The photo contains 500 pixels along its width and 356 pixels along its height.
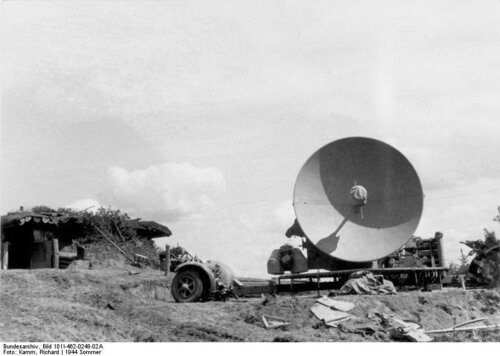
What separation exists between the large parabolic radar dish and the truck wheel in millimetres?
3971

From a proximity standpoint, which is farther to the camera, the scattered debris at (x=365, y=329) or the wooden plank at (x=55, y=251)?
the wooden plank at (x=55, y=251)

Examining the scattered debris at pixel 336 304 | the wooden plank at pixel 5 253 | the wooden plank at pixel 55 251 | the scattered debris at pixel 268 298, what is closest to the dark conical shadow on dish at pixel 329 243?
the scattered debris at pixel 268 298

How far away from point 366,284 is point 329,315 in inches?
97.9

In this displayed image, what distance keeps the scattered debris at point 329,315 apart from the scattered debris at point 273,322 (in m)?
0.91

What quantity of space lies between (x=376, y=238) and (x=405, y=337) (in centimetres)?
499

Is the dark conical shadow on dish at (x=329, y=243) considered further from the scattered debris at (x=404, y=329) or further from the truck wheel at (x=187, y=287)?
the truck wheel at (x=187, y=287)

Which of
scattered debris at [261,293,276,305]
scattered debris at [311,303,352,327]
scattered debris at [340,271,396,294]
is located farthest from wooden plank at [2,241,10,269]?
scattered debris at [311,303,352,327]

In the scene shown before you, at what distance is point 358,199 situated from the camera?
18.5m

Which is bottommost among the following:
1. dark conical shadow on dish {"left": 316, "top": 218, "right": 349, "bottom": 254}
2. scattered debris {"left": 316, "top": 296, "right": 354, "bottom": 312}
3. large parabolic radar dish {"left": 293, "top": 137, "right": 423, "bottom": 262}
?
scattered debris {"left": 316, "top": 296, "right": 354, "bottom": 312}

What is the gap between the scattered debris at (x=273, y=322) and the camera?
14734 mm

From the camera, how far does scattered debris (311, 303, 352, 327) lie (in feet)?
48.1

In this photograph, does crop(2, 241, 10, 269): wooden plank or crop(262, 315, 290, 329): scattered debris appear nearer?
crop(262, 315, 290, 329): scattered debris

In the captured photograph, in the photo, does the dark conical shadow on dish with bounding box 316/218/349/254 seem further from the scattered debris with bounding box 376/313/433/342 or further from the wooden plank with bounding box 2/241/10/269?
the wooden plank with bounding box 2/241/10/269

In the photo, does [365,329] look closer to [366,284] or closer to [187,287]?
[366,284]
